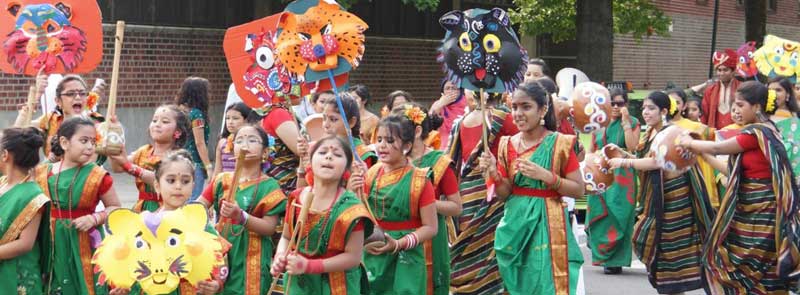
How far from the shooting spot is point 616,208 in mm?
10602

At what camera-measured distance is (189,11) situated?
1877 cm

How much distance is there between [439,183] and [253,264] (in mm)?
1100

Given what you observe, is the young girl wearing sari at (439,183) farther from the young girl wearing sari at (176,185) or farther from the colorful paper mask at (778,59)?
Answer: the colorful paper mask at (778,59)

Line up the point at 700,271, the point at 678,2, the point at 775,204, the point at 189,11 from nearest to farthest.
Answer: the point at 775,204, the point at 700,271, the point at 189,11, the point at 678,2

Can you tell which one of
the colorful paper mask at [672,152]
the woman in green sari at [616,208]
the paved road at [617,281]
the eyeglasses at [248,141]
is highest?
the eyeglasses at [248,141]

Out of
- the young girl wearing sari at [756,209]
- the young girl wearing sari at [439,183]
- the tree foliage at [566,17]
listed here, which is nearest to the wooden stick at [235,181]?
the young girl wearing sari at [439,183]

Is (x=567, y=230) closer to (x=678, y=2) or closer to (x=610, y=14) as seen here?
(x=610, y=14)

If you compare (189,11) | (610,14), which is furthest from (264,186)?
(610,14)

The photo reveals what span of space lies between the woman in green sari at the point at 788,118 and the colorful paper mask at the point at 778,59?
1.13 m

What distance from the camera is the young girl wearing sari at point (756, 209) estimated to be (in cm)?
810

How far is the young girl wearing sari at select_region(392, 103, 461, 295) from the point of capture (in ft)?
23.6

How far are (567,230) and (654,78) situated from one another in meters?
24.6

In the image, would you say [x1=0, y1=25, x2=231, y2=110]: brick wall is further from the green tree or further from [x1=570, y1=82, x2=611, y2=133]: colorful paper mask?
[x1=570, y1=82, x2=611, y2=133]: colorful paper mask

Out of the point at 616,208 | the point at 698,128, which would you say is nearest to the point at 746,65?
the point at 616,208
